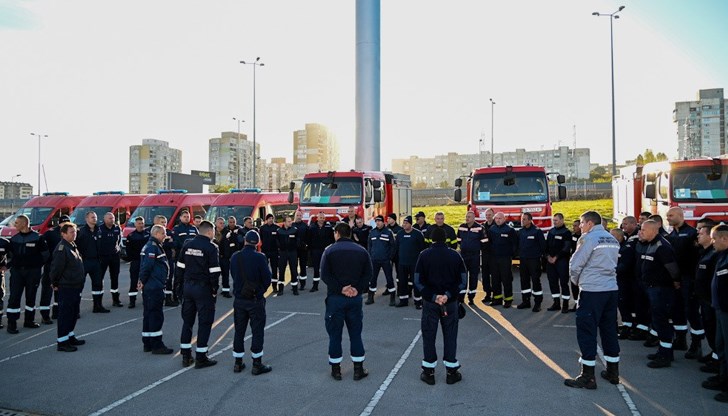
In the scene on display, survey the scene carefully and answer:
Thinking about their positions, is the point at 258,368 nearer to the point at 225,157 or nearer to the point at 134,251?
the point at 134,251

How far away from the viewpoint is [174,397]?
611cm

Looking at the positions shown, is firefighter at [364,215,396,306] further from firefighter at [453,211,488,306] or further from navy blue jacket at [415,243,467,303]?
navy blue jacket at [415,243,467,303]

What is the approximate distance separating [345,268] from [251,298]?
1297mm

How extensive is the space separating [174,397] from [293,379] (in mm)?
1408

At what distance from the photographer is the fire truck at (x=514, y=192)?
13719 millimetres

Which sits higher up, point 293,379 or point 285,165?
point 285,165

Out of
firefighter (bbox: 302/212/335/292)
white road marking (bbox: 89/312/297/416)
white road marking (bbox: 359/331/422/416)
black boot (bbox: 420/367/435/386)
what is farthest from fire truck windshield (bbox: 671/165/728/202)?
white road marking (bbox: 89/312/297/416)

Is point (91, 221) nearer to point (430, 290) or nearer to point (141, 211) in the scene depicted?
point (430, 290)

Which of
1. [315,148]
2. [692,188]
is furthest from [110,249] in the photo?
[315,148]

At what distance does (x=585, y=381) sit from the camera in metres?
6.20

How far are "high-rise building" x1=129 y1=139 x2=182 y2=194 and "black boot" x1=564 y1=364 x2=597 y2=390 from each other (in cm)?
8976

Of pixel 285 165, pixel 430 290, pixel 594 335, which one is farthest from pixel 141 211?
pixel 285 165

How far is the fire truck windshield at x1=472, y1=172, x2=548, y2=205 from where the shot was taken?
14.0m

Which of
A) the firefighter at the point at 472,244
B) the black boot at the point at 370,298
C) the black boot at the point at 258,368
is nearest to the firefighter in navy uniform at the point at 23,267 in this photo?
the black boot at the point at 258,368
